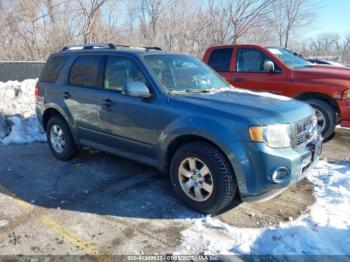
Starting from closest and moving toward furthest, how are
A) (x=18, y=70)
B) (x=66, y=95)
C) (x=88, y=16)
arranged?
1. (x=66, y=95)
2. (x=18, y=70)
3. (x=88, y=16)

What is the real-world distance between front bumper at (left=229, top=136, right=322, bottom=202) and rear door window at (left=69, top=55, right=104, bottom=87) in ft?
8.00

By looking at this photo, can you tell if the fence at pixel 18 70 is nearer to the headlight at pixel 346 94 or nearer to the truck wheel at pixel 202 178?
the truck wheel at pixel 202 178

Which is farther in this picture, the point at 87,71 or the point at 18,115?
the point at 18,115

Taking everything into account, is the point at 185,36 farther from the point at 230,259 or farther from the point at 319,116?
the point at 230,259

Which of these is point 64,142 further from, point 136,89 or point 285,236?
point 285,236

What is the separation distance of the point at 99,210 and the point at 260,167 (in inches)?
76.8

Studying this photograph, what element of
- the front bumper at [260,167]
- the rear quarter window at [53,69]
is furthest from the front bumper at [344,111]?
the rear quarter window at [53,69]

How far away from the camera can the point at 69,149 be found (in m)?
5.42

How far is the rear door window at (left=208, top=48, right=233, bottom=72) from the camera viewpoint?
7496 millimetres

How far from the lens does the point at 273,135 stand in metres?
3.31

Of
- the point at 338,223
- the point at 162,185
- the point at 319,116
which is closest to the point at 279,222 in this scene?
the point at 338,223

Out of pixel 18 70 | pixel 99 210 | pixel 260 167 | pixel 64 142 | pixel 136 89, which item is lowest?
pixel 99 210

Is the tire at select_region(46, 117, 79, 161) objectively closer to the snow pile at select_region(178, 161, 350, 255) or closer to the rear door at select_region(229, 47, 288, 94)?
the snow pile at select_region(178, 161, 350, 255)

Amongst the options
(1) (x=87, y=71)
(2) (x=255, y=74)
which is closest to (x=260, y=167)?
(1) (x=87, y=71)
